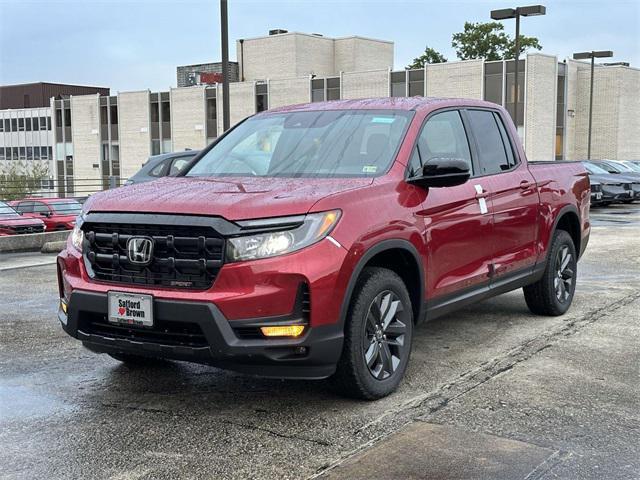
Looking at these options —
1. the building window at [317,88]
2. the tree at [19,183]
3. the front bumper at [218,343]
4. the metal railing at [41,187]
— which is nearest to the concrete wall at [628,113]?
the building window at [317,88]

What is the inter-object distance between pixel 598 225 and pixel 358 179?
1399 centimetres

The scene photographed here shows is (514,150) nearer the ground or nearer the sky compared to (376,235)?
nearer the sky

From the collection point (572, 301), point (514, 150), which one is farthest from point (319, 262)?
point (572, 301)

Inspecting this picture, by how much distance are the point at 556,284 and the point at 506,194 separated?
143 cm

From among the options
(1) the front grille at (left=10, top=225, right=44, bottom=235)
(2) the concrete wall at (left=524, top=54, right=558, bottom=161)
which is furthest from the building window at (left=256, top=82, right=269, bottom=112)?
(1) the front grille at (left=10, top=225, right=44, bottom=235)

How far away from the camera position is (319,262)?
4203mm

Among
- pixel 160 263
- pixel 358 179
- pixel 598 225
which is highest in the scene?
pixel 358 179

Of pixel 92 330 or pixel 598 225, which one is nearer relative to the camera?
pixel 92 330

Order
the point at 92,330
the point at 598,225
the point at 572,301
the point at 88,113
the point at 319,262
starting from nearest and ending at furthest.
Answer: the point at 319,262
the point at 92,330
the point at 572,301
the point at 598,225
the point at 88,113

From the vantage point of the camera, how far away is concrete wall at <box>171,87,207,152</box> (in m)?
59.2

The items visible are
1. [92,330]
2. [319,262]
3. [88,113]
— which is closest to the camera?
[319,262]

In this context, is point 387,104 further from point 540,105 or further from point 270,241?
point 540,105

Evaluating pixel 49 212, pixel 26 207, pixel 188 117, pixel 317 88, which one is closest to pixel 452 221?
pixel 49 212

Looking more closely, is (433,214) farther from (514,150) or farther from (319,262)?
(514,150)
